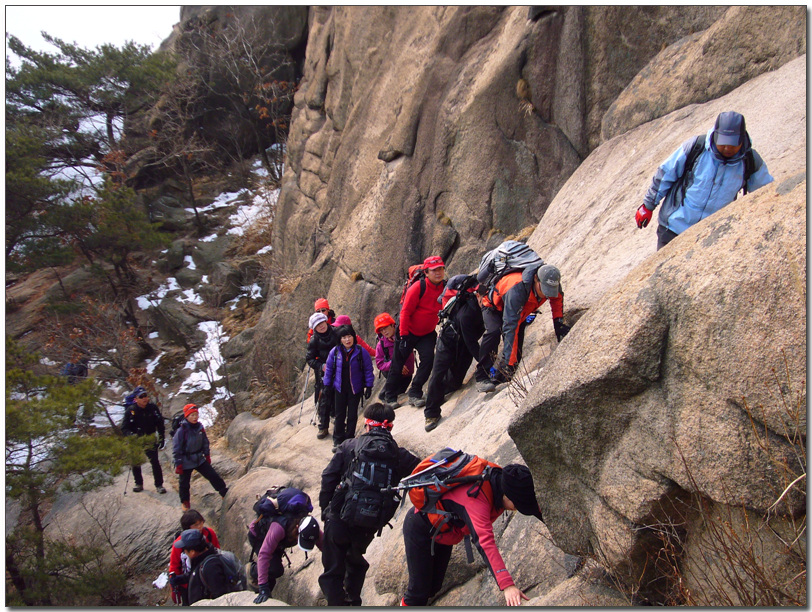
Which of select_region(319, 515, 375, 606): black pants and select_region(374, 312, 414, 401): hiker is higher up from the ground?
select_region(374, 312, 414, 401): hiker

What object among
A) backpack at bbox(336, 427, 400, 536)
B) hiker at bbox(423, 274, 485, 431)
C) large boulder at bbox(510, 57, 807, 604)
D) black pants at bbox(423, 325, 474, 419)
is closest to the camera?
large boulder at bbox(510, 57, 807, 604)

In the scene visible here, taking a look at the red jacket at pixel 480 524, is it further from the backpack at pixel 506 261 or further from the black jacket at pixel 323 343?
the black jacket at pixel 323 343

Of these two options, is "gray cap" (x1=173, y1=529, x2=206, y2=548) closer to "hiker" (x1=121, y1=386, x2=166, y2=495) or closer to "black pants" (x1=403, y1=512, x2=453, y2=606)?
"black pants" (x1=403, y1=512, x2=453, y2=606)

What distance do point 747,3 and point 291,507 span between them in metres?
8.59

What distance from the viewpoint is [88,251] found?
1980 centimetres

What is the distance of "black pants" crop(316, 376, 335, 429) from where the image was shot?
8.70 meters

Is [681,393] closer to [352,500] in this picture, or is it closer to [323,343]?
[352,500]

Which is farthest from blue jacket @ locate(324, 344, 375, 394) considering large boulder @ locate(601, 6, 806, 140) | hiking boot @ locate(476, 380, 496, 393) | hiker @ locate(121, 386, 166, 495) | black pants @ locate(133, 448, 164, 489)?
large boulder @ locate(601, 6, 806, 140)

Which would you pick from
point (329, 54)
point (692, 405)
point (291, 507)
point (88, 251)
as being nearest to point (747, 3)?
point (692, 405)

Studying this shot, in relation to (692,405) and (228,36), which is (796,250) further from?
(228,36)

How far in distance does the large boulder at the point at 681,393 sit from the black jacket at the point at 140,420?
26.1 ft

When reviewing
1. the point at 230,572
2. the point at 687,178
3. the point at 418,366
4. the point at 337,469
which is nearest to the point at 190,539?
the point at 230,572

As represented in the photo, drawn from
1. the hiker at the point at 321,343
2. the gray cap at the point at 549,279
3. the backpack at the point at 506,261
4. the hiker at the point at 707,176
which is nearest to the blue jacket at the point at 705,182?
the hiker at the point at 707,176

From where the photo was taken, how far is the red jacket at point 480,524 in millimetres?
3387
